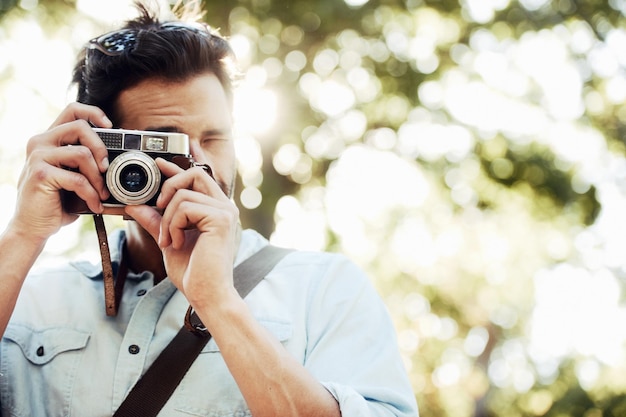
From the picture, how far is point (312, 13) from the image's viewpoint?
8.19 metres

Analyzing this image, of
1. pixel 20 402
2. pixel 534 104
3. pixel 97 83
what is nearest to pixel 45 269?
pixel 20 402

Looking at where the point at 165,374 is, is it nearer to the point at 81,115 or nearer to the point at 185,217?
the point at 185,217

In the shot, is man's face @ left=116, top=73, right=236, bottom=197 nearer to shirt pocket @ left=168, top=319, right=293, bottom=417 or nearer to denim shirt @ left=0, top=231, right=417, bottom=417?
denim shirt @ left=0, top=231, right=417, bottom=417

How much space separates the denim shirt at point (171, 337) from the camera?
2156 millimetres

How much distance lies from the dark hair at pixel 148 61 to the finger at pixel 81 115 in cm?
44

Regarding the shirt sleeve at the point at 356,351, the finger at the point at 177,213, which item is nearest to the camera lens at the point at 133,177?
the finger at the point at 177,213

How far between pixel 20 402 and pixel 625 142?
9.69m

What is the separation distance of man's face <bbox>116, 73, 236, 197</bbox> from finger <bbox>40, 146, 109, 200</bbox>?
39 cm

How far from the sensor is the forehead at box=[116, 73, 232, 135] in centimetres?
263

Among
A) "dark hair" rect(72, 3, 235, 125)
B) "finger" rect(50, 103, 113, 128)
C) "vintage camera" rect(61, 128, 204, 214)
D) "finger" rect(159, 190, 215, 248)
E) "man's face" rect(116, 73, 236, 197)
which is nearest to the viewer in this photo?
"finger" rect(159, 190, 215, 248)

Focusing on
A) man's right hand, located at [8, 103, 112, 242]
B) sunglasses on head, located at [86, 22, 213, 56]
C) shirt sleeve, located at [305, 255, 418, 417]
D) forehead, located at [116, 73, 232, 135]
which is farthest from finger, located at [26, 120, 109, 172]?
shirt sleeve, located at [305, 255, 418, 417]

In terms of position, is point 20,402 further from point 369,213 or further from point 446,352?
point 446,352

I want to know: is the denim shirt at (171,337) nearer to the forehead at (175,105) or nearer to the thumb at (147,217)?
the thumb at (147,217)

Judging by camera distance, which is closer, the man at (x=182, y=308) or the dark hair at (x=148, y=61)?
the man at (x=182, y=308)
